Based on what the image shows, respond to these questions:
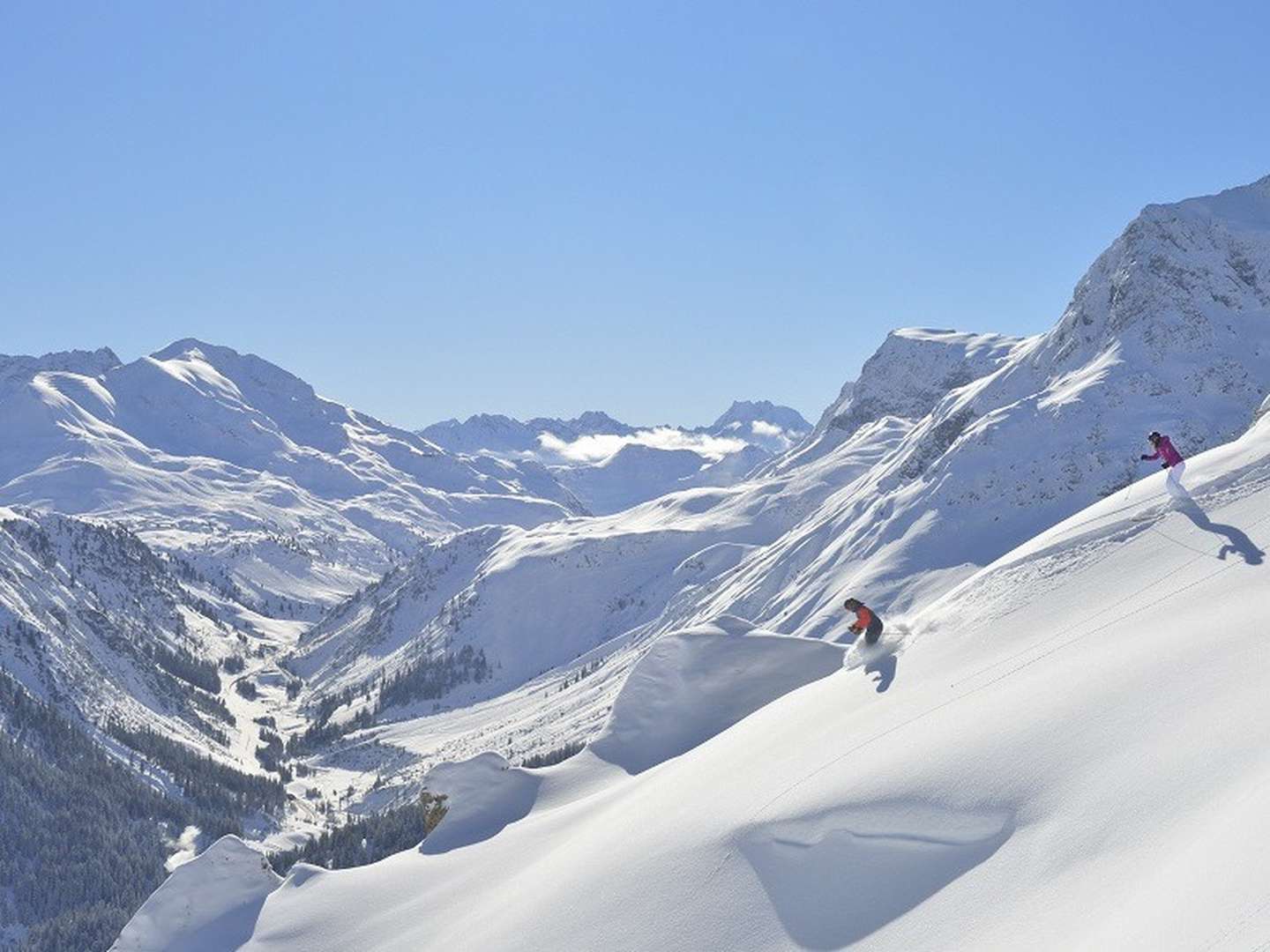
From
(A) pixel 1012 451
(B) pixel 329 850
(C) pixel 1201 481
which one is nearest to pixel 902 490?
(A) pixel 1012 451

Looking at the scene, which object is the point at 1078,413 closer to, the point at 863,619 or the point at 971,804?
the point at 863,619

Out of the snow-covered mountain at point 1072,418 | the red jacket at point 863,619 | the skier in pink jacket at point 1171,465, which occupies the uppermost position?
the skier in pink jacket at point 1171,465

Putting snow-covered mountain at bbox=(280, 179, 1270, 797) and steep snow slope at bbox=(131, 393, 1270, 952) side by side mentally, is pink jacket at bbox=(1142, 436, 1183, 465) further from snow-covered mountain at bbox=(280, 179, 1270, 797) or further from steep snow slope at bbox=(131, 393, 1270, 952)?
snow-covered mountain at bbox=(280, 179, 1270, 797)

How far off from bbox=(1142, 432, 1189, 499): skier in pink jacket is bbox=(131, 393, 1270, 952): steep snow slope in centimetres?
39

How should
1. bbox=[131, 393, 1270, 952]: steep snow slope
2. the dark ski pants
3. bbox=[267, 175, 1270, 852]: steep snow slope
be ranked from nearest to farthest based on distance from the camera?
bbox=[131, 393, 1270, 952]: steep snow slope
the dark ski pants
bbox=[267, 175, 1270, 852]: steep snow slope

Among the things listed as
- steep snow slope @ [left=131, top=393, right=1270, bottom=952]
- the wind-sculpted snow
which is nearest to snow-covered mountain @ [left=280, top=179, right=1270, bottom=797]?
the wind-sculpted snow

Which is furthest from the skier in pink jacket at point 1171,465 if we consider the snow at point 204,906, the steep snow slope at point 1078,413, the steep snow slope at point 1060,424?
the steep snow slope at point 1078,413

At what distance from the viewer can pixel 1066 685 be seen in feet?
70.7

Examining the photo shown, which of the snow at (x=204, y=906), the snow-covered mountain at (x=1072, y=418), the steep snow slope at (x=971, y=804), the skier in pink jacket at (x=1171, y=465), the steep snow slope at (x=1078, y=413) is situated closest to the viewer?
the steep snow slope at (x=971, y=804)

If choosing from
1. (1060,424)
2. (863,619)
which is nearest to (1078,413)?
(1060,424)

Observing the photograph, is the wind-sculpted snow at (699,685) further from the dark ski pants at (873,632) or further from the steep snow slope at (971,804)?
the dark ski pants at (873,632)

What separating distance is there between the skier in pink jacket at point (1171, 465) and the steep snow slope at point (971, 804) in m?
0.39

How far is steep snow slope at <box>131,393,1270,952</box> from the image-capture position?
1605cm

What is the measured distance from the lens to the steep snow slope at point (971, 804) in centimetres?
1605
